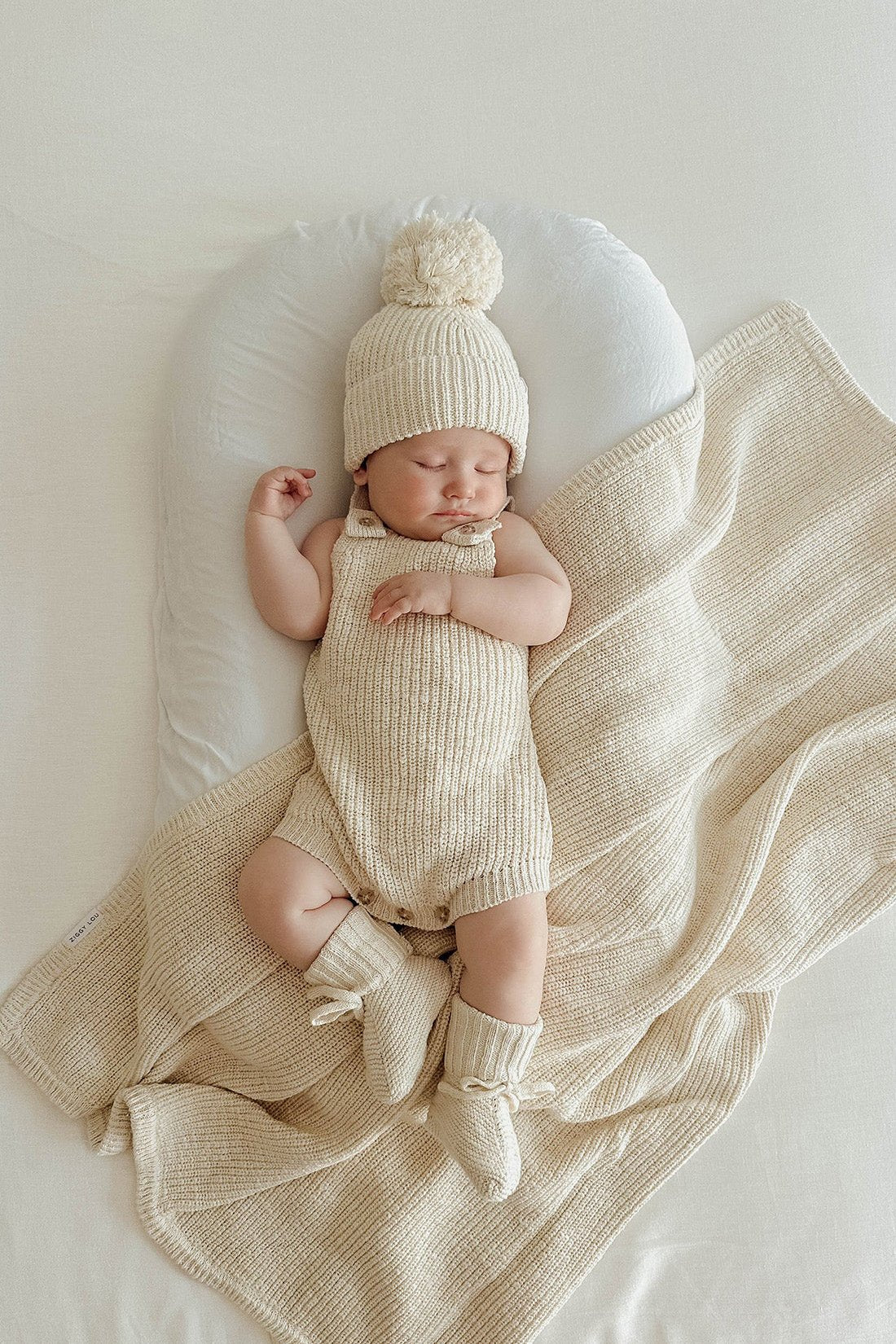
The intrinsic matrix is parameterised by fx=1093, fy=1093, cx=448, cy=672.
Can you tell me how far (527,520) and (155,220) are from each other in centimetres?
68

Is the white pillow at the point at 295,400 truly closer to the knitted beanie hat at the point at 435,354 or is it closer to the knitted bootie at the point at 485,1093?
the knitted beanie hat at the point at 435,354

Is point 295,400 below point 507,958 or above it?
above

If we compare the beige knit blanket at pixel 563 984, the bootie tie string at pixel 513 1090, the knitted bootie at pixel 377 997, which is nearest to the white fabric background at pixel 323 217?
the beige knit blanket at pixel 563 984

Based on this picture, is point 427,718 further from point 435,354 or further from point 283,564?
point 435,354

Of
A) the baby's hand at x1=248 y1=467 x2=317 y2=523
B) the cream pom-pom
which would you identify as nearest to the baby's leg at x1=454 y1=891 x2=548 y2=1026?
the baby's hand at x1=248 y1=467 x2=317 y2=523

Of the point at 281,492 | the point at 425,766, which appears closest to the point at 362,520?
the point at 281,492

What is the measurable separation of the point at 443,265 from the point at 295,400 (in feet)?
0.84

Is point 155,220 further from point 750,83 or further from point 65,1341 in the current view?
point 65,1341

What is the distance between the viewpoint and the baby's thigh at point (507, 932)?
1214 millimetres

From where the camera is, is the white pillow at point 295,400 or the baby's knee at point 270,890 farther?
the white pillow at point 295,400

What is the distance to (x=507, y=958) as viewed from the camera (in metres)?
1.21

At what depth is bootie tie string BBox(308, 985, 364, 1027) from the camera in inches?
47.3

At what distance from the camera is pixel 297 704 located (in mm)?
1341

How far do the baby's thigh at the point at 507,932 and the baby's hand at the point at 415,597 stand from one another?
340mm
